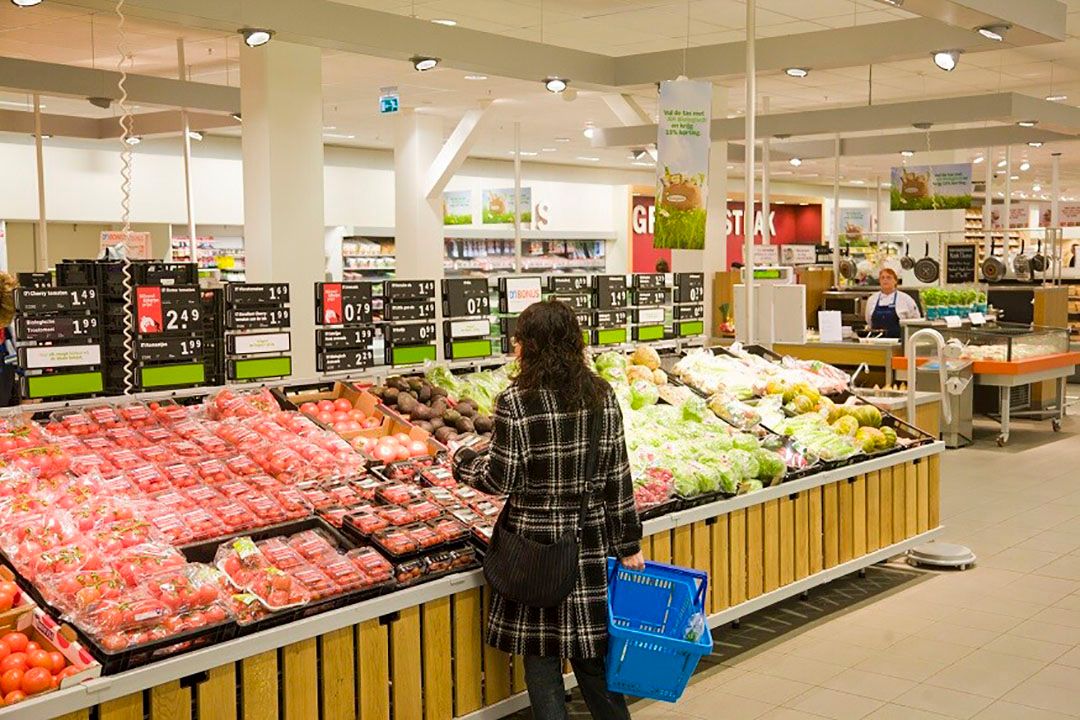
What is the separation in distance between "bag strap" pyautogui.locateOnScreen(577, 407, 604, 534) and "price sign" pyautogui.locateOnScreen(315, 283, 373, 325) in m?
2.24

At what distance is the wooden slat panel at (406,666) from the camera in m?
4.09

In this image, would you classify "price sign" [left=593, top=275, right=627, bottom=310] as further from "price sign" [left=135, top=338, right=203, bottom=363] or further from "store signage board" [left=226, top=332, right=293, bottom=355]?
"price sign" [left=135, top=338, right=203, bottom=363]

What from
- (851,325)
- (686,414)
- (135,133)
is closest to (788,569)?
(686,414)

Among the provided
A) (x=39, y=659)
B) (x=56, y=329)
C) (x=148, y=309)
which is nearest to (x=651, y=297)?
(x=148, y=309)

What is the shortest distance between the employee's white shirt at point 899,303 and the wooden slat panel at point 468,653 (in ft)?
31.0

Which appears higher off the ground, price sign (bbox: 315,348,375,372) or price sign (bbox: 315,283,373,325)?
price sign (bbox: 315,283,373,325)

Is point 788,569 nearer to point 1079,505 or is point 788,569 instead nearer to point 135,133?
point 1079,505

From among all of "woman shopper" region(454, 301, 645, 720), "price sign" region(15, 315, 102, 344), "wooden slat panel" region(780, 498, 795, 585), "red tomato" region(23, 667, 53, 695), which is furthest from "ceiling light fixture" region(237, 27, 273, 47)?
"red tomato" region(23, 667, 53, 695)

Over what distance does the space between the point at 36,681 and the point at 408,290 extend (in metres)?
3.28

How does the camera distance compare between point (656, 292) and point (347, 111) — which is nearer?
point (656, 292)

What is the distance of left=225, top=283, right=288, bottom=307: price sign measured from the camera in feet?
17.9

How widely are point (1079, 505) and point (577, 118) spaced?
9.88 meters

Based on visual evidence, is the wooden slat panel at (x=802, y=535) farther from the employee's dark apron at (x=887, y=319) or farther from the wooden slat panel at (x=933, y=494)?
the employee's dark apron at (x=887, y=319)

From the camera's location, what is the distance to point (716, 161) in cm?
1396
